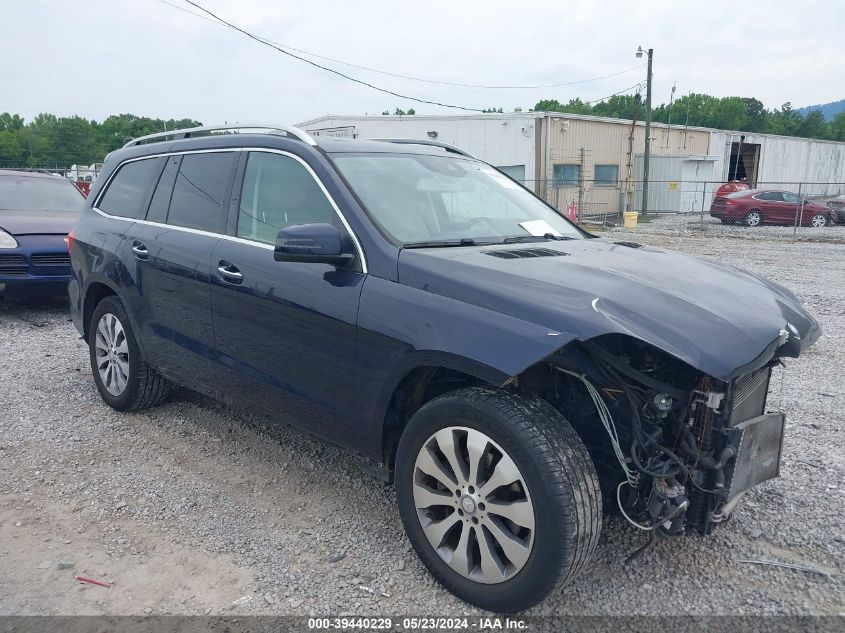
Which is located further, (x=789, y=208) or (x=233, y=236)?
(x=789, y=208)

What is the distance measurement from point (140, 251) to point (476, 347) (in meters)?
2.76

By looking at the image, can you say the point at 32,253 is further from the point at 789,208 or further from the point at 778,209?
the point at 789,208

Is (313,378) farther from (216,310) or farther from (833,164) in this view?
(833,164)

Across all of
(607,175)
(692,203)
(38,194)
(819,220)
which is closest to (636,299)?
(38,194)

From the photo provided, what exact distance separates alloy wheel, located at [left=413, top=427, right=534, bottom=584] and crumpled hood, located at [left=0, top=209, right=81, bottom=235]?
6639mm

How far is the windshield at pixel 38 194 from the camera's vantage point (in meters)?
8.89

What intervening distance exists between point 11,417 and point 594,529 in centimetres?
424

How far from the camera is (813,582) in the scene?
2939 mm

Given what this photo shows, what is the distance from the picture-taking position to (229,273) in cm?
368

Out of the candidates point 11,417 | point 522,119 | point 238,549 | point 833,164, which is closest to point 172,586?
point 238,549

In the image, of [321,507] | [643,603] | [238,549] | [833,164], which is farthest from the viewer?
[833,164]

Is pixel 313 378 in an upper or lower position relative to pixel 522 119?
lower

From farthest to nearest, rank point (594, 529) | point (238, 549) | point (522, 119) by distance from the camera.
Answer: point (522, 119) < point (238, 549) < point (594, 529)

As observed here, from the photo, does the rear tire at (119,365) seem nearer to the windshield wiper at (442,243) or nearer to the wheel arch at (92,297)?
the wheel arch at (92,297)
